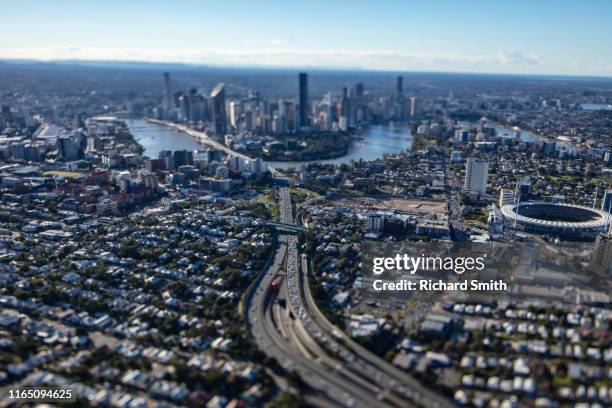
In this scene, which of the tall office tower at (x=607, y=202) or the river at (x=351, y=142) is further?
the river at (x=351, y=142)

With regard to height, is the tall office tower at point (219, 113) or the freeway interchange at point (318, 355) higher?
the tall office tower at point (219, 113)

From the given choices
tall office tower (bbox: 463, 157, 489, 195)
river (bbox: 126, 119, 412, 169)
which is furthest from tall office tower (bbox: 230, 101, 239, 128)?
tall office tower (bbox: 463, 157, 489, 195)

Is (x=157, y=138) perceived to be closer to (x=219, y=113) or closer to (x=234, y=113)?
(x=219, y=113)

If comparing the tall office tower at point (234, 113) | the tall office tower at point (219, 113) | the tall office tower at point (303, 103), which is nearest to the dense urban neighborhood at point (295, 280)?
the tall office tower at point (219, 113)

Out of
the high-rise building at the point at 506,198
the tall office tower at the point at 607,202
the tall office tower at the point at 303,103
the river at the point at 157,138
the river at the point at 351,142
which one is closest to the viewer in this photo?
the tall office tower at the point at 607,202

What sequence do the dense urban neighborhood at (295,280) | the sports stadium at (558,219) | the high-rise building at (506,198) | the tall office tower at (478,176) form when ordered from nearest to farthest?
the dense urban neighborhood at (295,280)
the sports stadium at (558,219)
the high-rise building at (506,198)
the tall office tower at (478,176)

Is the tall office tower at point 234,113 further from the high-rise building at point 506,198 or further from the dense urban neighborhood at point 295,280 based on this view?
the high-rise building at point 506,198
